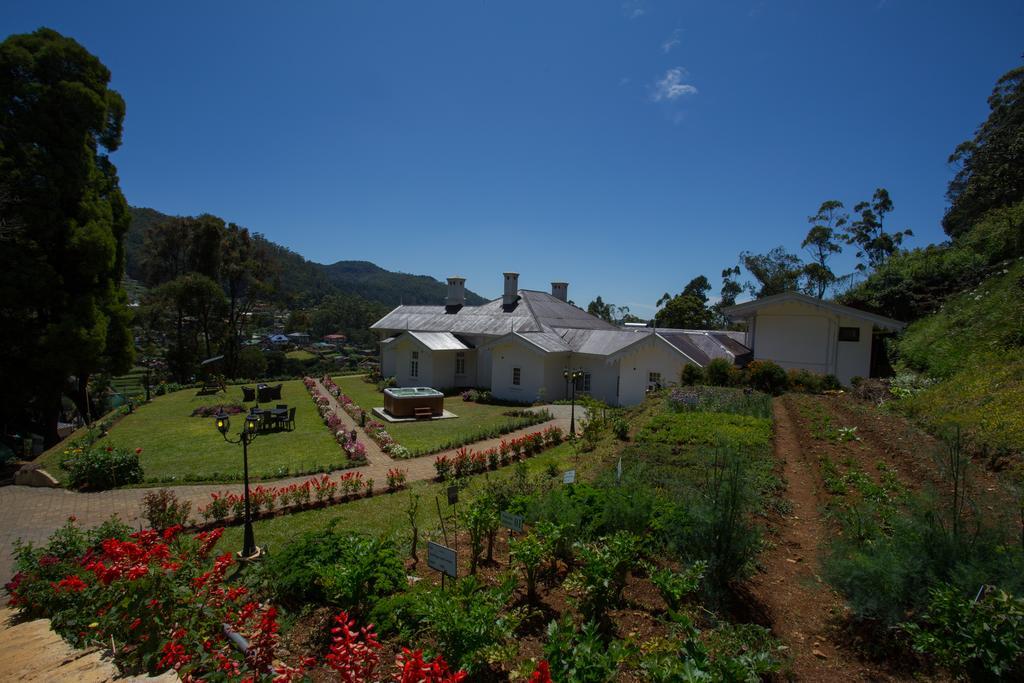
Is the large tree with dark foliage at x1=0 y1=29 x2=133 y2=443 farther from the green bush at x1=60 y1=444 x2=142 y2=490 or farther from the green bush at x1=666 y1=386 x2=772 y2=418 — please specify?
the green bush at x1=666 y1=386 x2=772 y2=418

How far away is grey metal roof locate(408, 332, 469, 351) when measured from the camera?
28.6 meters

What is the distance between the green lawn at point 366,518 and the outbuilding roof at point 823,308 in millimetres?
14790

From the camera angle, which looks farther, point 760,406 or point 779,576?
point 760,406

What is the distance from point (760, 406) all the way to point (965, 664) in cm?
1128

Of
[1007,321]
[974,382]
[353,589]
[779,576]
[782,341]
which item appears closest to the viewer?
[353,589]

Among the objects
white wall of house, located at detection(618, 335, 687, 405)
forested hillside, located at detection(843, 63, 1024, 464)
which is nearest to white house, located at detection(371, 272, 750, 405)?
white wall of house, located at detection(618, 335, 687, 405)

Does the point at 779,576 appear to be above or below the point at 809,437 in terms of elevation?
below

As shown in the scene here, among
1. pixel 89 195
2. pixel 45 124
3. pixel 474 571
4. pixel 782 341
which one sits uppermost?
pixel 45 124

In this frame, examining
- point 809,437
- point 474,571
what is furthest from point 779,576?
point 809,437

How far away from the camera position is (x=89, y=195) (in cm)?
1638

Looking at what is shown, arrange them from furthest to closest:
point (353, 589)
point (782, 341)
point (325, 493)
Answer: point (782, 341) < point (325, 493) < point (353, 589)

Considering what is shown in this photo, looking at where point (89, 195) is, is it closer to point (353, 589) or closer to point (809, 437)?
point (353, 589)

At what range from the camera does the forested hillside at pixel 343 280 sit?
243ft

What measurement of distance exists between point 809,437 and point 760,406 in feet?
9.19
